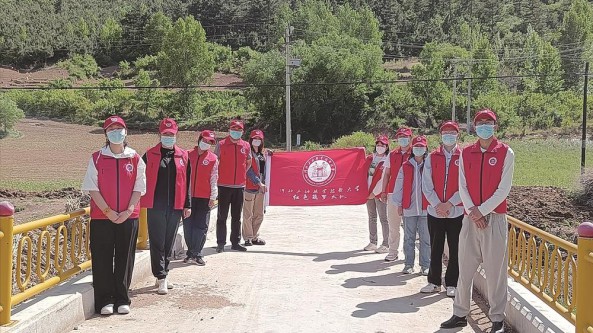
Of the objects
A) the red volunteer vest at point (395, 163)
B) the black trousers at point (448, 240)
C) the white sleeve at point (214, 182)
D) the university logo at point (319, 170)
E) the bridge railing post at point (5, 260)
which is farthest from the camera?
the university logo at point (319, 170)

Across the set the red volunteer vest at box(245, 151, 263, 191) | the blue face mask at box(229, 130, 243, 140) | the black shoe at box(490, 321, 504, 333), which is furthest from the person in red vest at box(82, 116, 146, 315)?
the red volunteer vest at box(245, 151, 263, 191)

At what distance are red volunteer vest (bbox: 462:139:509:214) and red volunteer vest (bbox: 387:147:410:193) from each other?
3094mm

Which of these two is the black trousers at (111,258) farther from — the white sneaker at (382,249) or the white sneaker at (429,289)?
the white sneaker at (382,249)

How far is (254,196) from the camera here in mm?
10922

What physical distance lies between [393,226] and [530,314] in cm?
401

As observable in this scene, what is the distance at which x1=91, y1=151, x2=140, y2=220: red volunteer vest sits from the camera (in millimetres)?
6234

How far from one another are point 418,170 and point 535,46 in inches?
3304

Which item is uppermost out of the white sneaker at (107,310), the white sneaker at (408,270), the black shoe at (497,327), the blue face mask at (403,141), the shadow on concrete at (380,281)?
the blue face mask at (403,141)

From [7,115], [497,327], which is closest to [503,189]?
[497,327]

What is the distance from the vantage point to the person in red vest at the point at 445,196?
6.95 m

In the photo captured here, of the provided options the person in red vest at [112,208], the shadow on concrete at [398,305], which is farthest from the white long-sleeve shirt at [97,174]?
the shadow on concrete at [398,305]

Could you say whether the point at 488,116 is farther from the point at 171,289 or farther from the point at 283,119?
the point at 283,119

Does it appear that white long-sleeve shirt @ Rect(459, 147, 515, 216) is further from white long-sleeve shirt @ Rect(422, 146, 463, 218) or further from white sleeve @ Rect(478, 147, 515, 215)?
white long-sleeve shirt @ Rect(422, 146, 463, 218)

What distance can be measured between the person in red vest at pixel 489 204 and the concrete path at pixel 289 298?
680 mm
